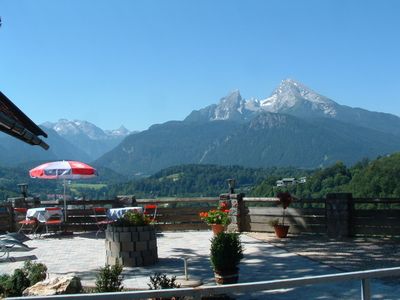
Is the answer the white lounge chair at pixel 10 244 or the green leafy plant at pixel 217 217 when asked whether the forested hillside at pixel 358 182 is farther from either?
the white lounge chair at pixel 10 244

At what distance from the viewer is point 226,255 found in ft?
22.6

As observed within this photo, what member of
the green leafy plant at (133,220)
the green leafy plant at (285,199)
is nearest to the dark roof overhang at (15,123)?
the green leafy plant at (133,220)

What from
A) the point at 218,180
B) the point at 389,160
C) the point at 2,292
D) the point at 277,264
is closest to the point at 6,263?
the point at 2,292

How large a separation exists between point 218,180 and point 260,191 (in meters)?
78.8

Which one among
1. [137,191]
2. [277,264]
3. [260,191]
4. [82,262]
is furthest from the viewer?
[137,191]

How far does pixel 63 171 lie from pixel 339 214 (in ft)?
23.8

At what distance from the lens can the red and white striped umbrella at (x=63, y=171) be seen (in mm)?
14906

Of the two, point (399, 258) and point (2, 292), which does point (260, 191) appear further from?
point (2, 292)

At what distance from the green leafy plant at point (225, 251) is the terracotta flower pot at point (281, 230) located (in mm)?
5935

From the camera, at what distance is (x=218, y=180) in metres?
124

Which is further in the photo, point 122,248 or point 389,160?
point 389,160

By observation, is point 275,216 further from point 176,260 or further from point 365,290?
point 365,290

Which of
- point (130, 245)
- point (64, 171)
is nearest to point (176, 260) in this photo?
point (130, 245)

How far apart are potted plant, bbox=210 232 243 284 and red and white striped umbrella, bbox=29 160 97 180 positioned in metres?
8.64
